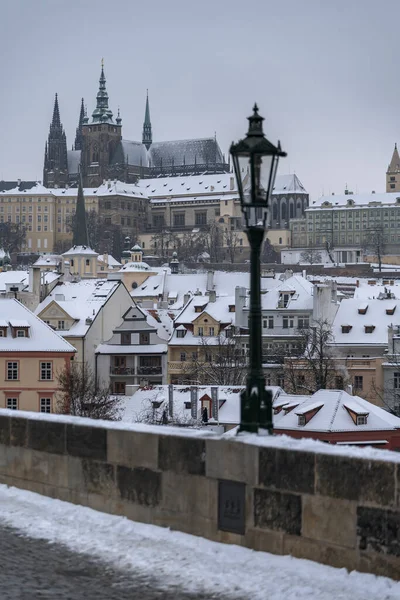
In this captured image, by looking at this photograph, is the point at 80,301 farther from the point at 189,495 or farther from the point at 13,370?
the point at 189,495

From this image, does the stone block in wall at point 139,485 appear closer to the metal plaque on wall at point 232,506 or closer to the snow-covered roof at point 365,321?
the metal plaque on wall at point 232,506

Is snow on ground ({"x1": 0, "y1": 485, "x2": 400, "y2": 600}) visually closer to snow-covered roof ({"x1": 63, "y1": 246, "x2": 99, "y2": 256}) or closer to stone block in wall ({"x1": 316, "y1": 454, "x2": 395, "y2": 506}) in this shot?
stone block in wall ({"x1": 316, "y1": 454, "x2": 395, "y2": 506})

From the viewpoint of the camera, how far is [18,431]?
43.2 ft

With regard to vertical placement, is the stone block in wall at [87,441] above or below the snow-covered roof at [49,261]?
below

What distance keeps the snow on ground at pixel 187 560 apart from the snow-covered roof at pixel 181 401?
37.9 meters

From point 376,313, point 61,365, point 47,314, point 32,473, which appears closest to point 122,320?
point 47,314

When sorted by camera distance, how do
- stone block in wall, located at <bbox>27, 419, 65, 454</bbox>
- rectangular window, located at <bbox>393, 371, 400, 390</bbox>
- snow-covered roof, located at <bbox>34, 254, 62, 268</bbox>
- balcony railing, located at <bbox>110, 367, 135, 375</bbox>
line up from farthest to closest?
snow-covered roof, located at <bbox>34, 254, 62, 268</bbox> < balcony railing, located at <bbox>110, 367, 135, 375</bbox> < rectangular window, located at <bbox>393, 371, 400, 390</bbox> < stone block in wall, located at <bbox>27, 419, 65, 454</bbox>

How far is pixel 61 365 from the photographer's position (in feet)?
189

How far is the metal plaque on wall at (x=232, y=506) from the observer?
10.3 m

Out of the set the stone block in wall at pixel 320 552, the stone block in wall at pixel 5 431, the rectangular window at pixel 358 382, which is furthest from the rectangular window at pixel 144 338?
the stone block in wall at pixel 320 552

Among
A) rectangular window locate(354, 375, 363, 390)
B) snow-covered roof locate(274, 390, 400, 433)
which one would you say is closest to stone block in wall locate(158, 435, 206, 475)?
snow-covered roof locate(274, 390, 400, 433)

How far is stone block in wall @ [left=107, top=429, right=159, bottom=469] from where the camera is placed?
11297 mm

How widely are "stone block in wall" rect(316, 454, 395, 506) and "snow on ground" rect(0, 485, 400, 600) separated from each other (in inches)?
20.0

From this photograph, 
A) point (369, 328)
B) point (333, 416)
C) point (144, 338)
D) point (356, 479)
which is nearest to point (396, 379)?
point (369, 328)
